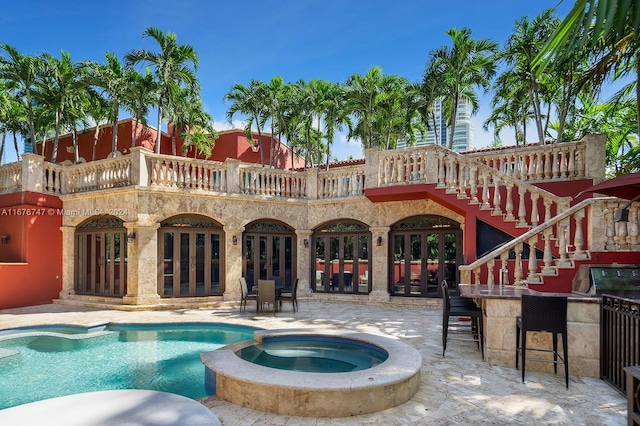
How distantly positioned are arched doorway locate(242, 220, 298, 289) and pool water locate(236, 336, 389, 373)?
638cm

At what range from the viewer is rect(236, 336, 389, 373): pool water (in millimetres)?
6363

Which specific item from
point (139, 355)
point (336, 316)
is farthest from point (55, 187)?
point (336, 316)

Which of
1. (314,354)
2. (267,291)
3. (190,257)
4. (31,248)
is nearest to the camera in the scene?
(314,354)

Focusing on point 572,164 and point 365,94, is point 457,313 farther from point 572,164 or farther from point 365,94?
point 365,94

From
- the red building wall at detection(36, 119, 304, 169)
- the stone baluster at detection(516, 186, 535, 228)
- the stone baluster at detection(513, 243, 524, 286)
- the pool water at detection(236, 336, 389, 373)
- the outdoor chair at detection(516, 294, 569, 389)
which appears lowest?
the pool water at detection(236, 336, 389, 373)

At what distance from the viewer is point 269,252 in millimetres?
13883

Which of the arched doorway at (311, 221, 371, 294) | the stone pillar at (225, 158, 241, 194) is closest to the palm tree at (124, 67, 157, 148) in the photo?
the stone pillar at (225, 158, 241, 194)

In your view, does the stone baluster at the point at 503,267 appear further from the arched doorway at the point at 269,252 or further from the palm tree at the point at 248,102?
the palm tree at the point at 248,102

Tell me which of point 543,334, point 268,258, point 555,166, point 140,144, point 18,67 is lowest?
point 543,334

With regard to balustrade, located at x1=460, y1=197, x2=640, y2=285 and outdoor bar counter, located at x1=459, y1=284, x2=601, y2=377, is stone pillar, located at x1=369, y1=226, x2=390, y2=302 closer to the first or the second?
balustrade, located at x1=460, y1=197, x2=640, y2=285

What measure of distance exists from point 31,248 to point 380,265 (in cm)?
1149

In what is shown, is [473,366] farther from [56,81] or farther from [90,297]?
[56,81]

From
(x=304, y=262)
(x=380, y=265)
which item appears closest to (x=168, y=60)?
(x=304, y=262)

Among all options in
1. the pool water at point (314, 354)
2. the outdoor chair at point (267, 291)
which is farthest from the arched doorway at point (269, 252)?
the pool water at point (314, 354)
